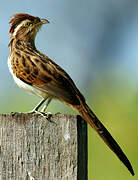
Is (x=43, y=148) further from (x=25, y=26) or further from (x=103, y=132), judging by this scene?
(x=25, y=26)

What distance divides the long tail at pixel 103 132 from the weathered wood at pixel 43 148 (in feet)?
2.58

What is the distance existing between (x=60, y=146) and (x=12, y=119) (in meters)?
0.46

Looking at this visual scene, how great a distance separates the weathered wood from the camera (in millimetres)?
3717

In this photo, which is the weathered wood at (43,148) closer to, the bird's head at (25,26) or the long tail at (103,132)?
the long tail at (103,132)

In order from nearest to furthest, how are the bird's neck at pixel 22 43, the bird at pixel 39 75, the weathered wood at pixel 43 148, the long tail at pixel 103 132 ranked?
the weathered wood at pixel 43 148 < the long tail at pixel 103 132 < the bird at pixel 39 75 < the bird's neck at pixel 22 43

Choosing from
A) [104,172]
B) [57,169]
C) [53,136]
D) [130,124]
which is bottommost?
[57,169]

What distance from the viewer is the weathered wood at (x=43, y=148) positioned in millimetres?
3717

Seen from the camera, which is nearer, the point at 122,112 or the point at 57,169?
the point at 57,169

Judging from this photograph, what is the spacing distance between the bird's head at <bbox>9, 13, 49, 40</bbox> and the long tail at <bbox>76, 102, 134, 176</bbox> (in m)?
2.12

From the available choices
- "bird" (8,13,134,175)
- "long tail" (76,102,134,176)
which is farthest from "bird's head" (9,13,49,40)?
"long tail" (76,102,134,176)

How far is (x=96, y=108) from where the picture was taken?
11.9m

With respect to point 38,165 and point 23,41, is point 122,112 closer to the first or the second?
point 23,41

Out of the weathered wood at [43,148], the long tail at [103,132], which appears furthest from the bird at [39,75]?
the weathered wood at [43,148]

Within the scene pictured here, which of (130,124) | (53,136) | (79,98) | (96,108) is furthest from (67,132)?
(96,108)
